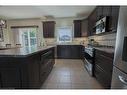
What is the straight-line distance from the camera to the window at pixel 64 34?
643 cm

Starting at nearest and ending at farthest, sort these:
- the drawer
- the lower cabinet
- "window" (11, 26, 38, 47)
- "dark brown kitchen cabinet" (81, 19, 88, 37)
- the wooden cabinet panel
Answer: the wooden cabinet panel → the drawer → the lower cabinet → "dark brown kitchen cabinet" (81, 19, 88, 37) → "window" (11, 26, 38, 47)

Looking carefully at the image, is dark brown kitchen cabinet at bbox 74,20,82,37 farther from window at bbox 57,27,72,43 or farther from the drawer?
the drawer

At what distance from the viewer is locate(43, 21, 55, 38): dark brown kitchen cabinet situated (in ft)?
19.9

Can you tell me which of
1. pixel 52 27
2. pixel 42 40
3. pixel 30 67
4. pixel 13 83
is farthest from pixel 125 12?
pixel 42 40

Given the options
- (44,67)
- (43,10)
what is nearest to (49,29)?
(43,10)

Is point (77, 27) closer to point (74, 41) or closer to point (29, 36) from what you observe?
point (74, 41)

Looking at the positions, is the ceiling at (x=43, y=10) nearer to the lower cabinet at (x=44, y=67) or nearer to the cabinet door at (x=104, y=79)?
the lower cabinet at (x=44, y=67)

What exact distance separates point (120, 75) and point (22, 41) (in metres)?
6.55

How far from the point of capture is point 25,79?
5.46 feet

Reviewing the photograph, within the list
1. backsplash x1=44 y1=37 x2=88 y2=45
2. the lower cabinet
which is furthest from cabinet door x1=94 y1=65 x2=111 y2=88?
backsplash x1=44 y1=37 x2=88 y2=45

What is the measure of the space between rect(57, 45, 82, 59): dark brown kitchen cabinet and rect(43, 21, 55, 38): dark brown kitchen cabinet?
2.97 ft

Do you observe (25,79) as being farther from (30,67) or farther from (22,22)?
(22,22)

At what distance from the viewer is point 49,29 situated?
6.10 meters

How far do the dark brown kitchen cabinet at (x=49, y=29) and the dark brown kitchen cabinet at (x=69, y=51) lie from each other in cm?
91
